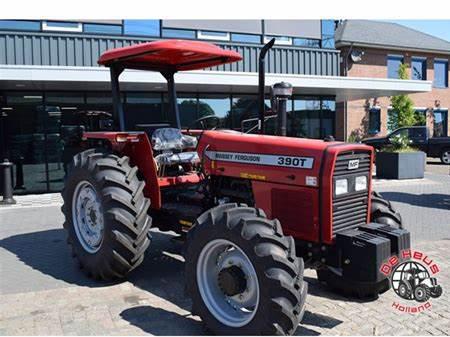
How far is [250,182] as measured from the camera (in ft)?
14.4

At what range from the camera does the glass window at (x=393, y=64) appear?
25627mm

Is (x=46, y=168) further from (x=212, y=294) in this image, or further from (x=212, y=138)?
(x=212, y=294)

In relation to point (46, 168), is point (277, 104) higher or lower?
higher

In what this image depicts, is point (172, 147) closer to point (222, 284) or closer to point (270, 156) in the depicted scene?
point (270, 156)

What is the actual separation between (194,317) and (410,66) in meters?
25.4

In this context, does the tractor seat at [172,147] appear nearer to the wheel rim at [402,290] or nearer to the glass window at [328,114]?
the wheel rim at [402,290]

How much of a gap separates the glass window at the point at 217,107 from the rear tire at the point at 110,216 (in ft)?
26.8

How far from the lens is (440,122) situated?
2719cm

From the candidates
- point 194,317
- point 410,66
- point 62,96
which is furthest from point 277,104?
point 410,66

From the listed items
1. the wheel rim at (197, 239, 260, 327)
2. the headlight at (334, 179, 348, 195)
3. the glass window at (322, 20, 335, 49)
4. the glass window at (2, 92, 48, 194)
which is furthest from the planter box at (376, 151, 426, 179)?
the wheel rim at (197, 239, 260, 327)

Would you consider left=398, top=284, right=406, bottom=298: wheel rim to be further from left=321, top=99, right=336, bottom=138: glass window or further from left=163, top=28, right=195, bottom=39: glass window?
left=321, top=99, right=336, bottom=138: glass window

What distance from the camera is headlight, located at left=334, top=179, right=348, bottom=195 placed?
392cm

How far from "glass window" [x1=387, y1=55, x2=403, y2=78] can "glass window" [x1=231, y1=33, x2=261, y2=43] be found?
14476mm

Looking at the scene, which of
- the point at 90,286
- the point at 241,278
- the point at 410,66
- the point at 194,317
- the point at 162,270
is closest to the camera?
the point at 241,278
